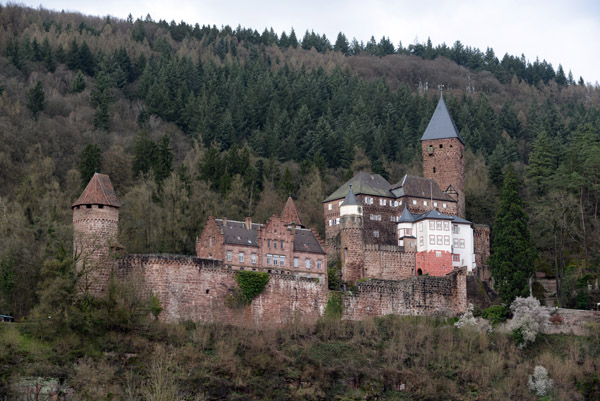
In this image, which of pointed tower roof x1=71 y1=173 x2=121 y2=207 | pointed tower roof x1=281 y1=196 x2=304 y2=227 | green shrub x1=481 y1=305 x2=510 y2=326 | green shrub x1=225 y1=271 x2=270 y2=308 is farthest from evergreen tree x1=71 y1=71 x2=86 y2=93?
green shrub x1=481 y1=305 x2=510 y2=326

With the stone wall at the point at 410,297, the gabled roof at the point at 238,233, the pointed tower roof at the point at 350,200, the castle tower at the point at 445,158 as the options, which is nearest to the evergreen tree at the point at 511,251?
the stone wall at the point at 410,297

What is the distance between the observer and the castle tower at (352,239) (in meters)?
61.5

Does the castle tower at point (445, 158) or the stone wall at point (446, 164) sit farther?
the stone wall at point (446, 164)

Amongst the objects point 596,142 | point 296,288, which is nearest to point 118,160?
point 296,288

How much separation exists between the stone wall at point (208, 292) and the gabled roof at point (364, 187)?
13081mm

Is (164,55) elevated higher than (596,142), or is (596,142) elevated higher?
(164,55)

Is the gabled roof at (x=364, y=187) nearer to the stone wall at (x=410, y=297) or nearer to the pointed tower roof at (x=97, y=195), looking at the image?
the stone wall at (x=410, y=297)

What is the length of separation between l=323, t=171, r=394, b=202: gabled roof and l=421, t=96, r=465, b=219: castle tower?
19.5ft

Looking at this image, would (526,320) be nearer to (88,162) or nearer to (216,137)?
(88,162)

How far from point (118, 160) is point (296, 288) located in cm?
2366

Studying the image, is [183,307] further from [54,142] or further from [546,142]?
[546,142]

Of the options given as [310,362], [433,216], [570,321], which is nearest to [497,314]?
[570,321]

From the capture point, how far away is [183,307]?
5009cm

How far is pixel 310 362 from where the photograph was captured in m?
49.7
